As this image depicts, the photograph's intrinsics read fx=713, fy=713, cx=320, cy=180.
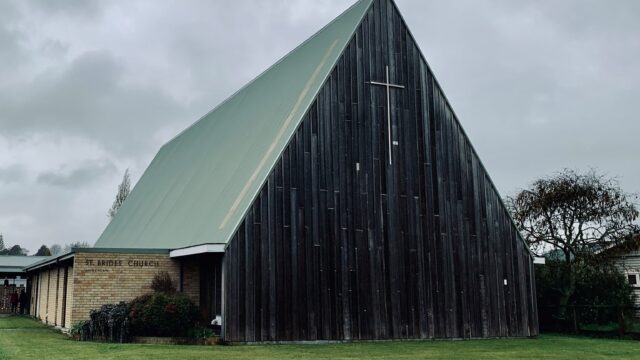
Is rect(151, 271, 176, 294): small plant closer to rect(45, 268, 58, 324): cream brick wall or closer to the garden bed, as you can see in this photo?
the garden bed

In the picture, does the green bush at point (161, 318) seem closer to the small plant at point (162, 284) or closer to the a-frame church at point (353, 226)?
the a-frame church at point (353, 226)

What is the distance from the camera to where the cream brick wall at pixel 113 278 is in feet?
69.4

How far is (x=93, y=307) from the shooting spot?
835 inches

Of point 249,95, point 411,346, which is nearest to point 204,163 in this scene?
point 249,95

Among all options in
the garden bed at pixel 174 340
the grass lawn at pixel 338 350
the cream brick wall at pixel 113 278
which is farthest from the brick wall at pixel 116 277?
the garden bed at pixel 174 340

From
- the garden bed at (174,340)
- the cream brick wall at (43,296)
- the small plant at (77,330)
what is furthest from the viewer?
the cream brick wall at (43,296)

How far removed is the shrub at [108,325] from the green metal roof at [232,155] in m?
3.00

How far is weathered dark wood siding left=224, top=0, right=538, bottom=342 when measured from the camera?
1983cm

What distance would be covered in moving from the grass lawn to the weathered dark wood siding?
1.11 metres

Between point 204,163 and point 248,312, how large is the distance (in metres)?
10.5

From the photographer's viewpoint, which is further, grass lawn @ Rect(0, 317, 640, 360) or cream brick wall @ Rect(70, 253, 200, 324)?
cream brick wall @ Rect(70, 253, 200, 324)

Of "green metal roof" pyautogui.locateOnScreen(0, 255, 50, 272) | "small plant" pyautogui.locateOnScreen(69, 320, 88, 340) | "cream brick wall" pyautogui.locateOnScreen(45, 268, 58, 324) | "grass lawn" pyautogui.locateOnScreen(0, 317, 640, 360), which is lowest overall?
"grass lawn" pyautogui.locateOnScreen(0, 317, 640, 360)

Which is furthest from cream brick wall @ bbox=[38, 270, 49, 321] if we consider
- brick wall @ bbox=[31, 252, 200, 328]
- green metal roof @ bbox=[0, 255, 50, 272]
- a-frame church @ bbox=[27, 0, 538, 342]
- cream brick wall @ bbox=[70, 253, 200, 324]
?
cream brick wall @ bbox=[70, 253, 200, 324]

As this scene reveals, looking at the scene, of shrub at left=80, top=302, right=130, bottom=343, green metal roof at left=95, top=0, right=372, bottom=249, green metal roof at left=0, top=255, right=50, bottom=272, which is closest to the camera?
shrub at left=80, top=302, right=130, bottom=343
